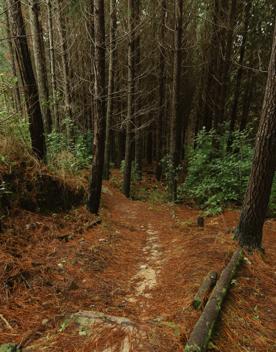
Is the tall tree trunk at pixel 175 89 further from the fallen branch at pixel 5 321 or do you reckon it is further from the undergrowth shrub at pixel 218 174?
the fallen branch at pixel 5 321

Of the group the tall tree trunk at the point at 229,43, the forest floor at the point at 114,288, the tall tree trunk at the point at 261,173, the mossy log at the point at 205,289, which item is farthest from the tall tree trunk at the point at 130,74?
the mossy log at the point at 205,289

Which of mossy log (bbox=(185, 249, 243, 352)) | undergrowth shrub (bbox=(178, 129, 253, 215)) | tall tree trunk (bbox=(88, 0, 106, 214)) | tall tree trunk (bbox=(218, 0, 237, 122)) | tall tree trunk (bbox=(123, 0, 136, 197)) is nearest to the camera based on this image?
mossy log (bbox=(185, 249, 243, 352))

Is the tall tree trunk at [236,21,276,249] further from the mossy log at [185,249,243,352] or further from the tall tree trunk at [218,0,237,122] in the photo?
the tall tree trunk at [218,0,237,122]

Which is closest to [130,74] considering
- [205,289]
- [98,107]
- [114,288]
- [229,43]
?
[229,43]

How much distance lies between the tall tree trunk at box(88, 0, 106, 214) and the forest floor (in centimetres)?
100

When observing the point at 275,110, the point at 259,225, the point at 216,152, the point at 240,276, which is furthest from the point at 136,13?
the point at 240,276

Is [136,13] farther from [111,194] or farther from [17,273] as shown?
[17,273]

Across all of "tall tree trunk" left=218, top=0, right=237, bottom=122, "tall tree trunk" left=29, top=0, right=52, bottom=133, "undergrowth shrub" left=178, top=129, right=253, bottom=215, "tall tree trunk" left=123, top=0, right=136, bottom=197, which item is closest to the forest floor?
"undergrowth shrub" left=178, top=129, right=253, bottom=215

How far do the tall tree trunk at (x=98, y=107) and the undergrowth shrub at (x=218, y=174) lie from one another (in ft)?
11.3

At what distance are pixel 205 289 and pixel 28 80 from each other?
530 cm

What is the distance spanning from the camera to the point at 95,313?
2.77 meters

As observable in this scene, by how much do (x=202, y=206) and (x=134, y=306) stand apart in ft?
21.6

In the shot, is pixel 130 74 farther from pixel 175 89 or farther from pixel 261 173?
pixel 261 173

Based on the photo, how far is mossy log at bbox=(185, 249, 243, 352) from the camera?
220 cm
